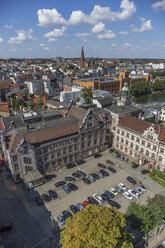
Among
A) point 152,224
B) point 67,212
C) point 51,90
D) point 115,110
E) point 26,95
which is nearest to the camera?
point 152,224

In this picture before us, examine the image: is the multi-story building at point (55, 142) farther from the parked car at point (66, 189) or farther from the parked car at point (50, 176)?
the parked car at point (66, 189)

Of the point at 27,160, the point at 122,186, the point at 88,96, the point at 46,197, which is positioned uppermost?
the point at 88,96

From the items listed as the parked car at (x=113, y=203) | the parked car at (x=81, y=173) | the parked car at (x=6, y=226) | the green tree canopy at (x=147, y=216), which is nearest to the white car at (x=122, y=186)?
the parked car at (x=113, y=203)

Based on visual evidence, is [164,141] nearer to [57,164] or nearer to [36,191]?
[57,164]

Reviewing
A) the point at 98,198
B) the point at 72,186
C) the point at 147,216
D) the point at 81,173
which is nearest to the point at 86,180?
the point at 81,173

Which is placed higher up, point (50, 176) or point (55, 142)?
point (55, 142)

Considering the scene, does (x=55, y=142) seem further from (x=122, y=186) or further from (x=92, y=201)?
(x=122, y=186)

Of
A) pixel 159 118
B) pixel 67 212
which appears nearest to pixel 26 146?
pixel 67 212
